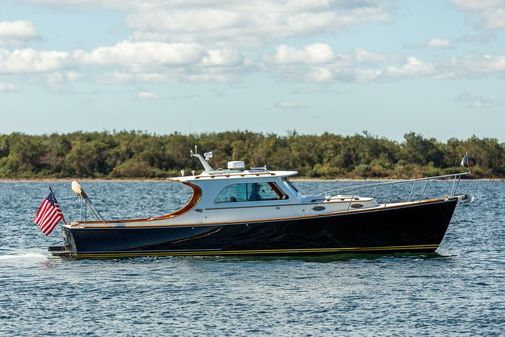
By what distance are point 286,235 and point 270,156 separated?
106 meters

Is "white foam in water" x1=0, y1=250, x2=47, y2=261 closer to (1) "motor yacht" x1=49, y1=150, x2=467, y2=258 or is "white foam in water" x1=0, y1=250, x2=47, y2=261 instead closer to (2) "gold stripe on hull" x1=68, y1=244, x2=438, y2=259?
(2) "gold stripe on hull" x1=68, y1=244, x2=438, y2=259

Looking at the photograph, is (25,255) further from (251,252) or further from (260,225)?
(260,225)

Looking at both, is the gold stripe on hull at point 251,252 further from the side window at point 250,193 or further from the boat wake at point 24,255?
the boat wake at point 24,255

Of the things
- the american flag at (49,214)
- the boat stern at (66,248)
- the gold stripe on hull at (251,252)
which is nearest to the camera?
the gold stripe on hull at (251,252)

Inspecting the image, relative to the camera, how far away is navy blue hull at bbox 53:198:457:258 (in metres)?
34.7

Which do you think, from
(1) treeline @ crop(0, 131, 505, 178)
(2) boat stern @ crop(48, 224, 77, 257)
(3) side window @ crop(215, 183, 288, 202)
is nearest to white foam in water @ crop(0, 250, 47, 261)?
(2) boat stern @ crop(48, 224, 77, 257)

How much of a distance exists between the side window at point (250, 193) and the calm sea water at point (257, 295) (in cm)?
187

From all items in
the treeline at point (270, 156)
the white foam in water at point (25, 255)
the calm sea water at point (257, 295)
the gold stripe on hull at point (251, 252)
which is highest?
the treeline at point (270, 156)

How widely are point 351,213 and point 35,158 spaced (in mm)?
115221

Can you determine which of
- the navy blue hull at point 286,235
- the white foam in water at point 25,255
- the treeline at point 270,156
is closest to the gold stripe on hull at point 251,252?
the navy blue hull at point 286,235

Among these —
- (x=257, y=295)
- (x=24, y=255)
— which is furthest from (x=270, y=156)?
(x=257, y=295)

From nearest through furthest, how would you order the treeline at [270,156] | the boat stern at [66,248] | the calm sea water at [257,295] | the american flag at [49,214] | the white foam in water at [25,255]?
the calm sea water at [257,295] < the boat stern at [66,248] < the american flag at [49,214] < the white foam in water at [25,255] < the treeline at [270,156]

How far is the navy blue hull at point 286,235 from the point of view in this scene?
114ft

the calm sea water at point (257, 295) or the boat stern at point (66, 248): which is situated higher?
the boat stern at point (66, 248)
